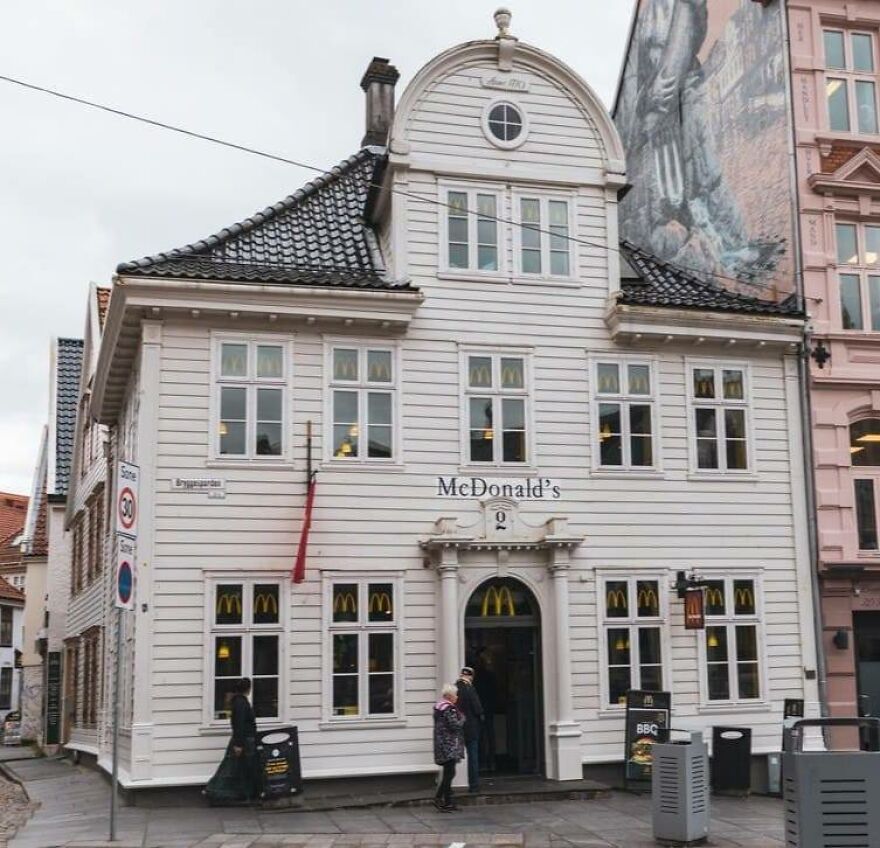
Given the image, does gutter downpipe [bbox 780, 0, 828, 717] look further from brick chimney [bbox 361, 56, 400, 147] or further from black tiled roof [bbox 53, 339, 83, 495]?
black tiled roof [bbox 53, 339, 83, 495]

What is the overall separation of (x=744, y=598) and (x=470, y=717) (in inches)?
215

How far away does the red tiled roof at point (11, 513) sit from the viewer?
67312 mm

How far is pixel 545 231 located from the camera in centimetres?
2017

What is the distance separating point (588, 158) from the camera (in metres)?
20.5

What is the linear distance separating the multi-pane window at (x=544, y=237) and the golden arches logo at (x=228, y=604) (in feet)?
23.1

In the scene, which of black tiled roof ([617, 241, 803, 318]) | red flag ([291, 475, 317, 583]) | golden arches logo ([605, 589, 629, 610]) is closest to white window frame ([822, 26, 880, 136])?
black tiled roof ([617, 241, 803, 318])

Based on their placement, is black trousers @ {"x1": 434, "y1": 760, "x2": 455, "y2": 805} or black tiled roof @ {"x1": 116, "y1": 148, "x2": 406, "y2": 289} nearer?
black trousers @ {"x1": 434, "y1": 760, "x2": 455, "y2": 805}

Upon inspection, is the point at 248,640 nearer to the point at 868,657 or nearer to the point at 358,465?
the point at 358,465

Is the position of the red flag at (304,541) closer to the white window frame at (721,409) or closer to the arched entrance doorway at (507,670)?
the arched entrance doorway at (507,670)

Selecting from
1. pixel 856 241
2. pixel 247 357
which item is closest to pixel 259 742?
pixel 247 357

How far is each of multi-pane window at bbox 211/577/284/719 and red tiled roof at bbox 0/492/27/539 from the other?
174 feet

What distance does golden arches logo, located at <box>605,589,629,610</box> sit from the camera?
63.4 feet

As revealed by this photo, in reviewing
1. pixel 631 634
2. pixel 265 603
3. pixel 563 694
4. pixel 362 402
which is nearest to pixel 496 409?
pixel 362 402

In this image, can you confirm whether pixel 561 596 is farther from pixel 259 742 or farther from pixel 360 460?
pixel 259 742
